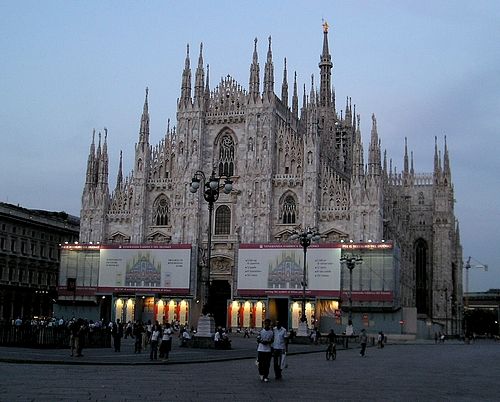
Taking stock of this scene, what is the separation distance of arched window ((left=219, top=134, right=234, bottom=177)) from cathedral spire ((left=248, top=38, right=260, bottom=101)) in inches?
208

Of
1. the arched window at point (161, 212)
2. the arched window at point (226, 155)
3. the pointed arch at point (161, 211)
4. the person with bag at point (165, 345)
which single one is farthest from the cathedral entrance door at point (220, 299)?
the person with bag at point (165, 345)

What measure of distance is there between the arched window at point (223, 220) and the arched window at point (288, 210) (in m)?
5.69

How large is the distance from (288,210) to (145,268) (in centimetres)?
1546

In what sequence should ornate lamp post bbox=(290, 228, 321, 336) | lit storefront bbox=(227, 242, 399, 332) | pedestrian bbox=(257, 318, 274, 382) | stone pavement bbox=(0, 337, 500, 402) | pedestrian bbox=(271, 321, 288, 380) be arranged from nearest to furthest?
1. stone pavement bbox=(0, 337, 500, 402)
2. pedestrian bbox=(257, 318, 274, 382)
3. pedestrian bbox=(271, 321, 288, 380)
4. ornate lamp post bbox=(290, 228, 321, 336)
5. lit storefront bbox=(227, 242, 399, 332)

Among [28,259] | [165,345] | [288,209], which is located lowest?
[165,345]

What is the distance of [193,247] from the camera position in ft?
246

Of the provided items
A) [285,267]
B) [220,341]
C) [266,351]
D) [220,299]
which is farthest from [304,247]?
[220,299]

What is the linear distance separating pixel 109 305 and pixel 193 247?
38.1 feet

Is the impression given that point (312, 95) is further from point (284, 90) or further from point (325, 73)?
point (325, 73)

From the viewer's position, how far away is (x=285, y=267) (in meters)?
71.6

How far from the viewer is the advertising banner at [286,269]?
70.4 metres

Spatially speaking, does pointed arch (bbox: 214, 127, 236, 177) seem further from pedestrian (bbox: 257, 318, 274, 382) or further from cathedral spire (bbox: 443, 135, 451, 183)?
pedestrian (bbox: 257, 318, 274, 382)

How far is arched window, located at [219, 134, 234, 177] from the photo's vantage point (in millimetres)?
77312

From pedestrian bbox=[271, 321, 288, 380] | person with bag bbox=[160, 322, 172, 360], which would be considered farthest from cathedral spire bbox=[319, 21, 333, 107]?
pedestrian bbox=[271, 321, 288, 380]
